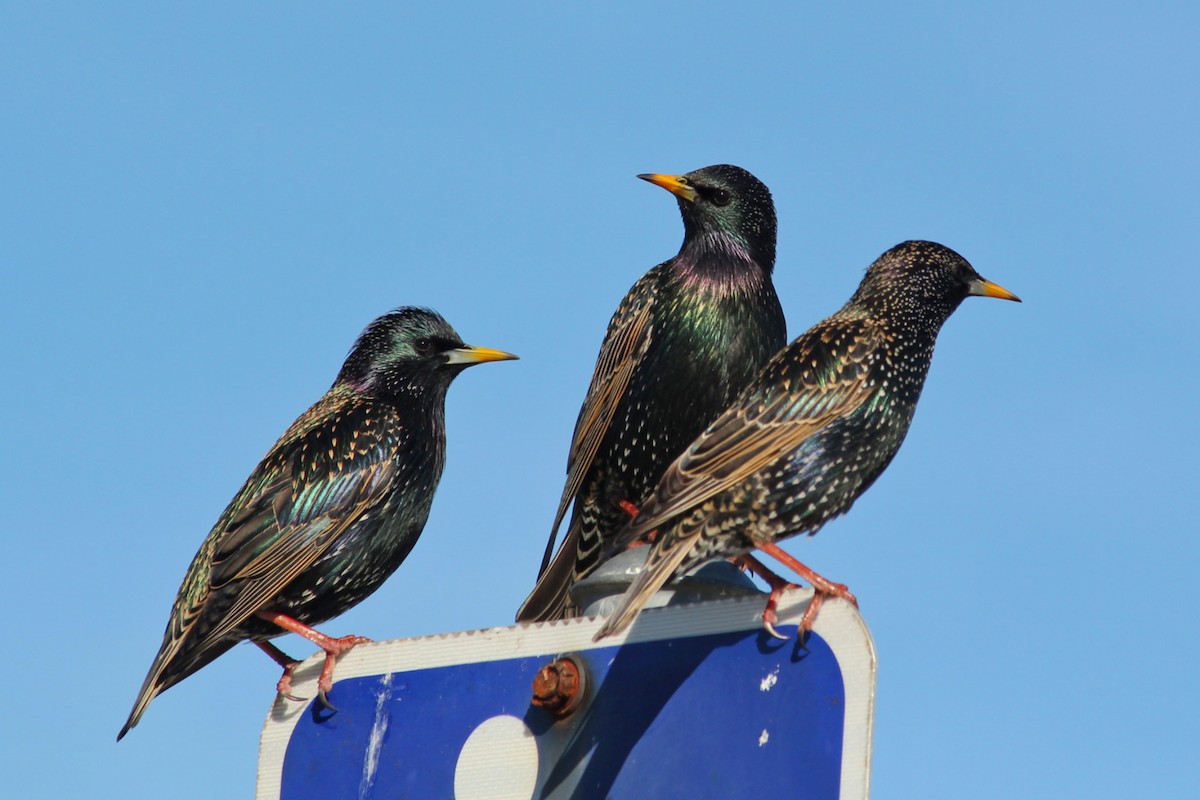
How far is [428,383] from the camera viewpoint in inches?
203

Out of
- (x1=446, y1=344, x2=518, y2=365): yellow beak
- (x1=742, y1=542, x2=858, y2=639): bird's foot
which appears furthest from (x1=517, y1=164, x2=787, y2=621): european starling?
(x1=742, y1=542, x2=858, y2=639): bird's foot

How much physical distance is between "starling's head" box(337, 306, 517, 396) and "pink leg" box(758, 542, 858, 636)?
6.26 ft

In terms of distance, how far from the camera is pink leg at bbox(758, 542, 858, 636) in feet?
7.47

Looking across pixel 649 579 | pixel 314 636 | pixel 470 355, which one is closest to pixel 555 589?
pixel 314 636

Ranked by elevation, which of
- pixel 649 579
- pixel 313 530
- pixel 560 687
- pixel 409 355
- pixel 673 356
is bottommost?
pixel 560 687

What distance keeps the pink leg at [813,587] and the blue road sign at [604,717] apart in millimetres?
20

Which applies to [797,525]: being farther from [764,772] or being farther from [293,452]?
[293,452]

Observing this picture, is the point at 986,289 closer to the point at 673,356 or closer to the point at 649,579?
the point at 673,356

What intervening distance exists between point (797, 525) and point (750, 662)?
4.12 ft

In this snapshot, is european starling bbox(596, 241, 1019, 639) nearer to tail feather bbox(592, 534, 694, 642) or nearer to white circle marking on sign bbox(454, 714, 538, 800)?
tail feather bbox(592, 534, 694, 642)

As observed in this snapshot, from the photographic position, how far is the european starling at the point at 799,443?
340 centimetres

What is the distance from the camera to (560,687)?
8.15ft

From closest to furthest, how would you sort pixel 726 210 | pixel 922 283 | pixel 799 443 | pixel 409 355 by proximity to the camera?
pixel 799 443 < pixel 922 283 < pixel 726 210 < pixel 409 355

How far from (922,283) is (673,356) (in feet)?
2.65
